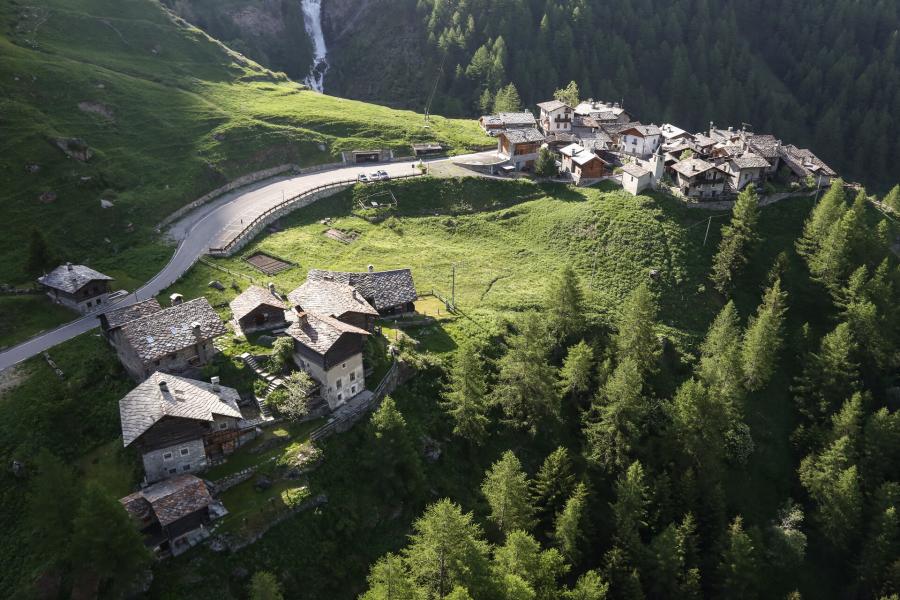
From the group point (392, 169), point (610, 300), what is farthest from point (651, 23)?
point (610, 300)

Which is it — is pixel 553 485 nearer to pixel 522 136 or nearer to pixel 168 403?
pixel 168 403

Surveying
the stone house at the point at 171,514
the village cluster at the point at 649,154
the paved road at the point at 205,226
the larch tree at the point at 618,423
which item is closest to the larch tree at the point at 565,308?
the larch tree at the point at 618,423

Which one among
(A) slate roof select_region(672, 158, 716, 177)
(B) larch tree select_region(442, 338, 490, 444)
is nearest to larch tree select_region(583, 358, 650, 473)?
(B) larch tree select_region(442, 338, 490, 444)

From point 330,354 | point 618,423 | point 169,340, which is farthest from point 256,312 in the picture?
point 618,423

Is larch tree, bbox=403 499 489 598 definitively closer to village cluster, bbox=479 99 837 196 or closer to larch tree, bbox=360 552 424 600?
larch tree, bbox=360 552 424 600

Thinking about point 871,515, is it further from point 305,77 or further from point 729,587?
point 305,77

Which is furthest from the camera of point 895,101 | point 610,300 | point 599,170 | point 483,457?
point 895,101
